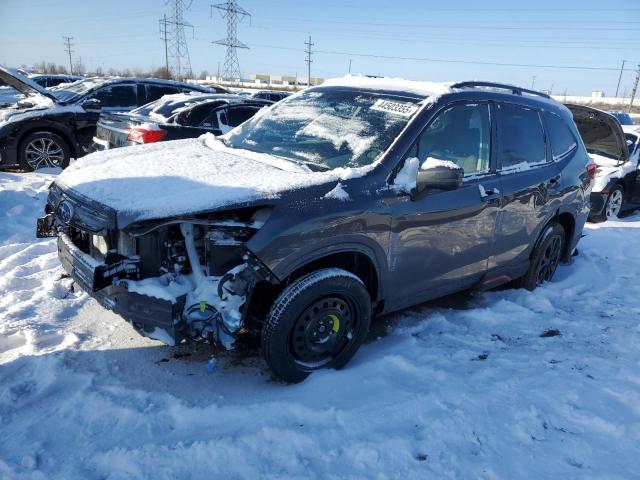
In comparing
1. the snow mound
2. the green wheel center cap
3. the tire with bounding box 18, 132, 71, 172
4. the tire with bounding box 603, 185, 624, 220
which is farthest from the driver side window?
the tire with bounding box 18, 132, 71, 172

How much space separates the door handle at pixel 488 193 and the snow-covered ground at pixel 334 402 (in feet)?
3.45

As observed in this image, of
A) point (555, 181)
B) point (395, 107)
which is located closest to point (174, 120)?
point (395, 107)

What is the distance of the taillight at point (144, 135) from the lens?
7172mm

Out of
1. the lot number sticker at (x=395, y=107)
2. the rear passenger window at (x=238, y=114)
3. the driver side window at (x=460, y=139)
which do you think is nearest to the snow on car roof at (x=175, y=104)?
the rear passenger window at (x=238, y=114)

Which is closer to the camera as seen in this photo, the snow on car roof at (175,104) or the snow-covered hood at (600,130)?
the snow-covered hood at (600,130)

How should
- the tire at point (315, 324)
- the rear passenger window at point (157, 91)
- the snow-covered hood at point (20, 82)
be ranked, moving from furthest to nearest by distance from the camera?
the rear passenger window at point (157, 91), the snow-covered hood at point (20, 82), the tire at point (315, 324)

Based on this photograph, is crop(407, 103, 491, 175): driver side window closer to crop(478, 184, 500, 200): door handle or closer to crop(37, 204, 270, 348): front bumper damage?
crop(478, 184, 500, 200): door handle

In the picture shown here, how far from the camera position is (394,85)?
397cm

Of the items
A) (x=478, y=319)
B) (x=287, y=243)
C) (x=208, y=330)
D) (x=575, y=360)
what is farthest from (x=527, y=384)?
(x=208, y=330)

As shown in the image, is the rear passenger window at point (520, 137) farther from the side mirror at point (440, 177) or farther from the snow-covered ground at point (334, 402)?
the snow-covered ground at point (334, 402)

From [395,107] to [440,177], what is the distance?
2.49ft

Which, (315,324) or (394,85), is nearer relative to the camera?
(315,324)

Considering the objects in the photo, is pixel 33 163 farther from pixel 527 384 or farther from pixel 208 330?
pixel 527 384

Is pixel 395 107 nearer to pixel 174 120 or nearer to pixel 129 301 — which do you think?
pixel 129 301
